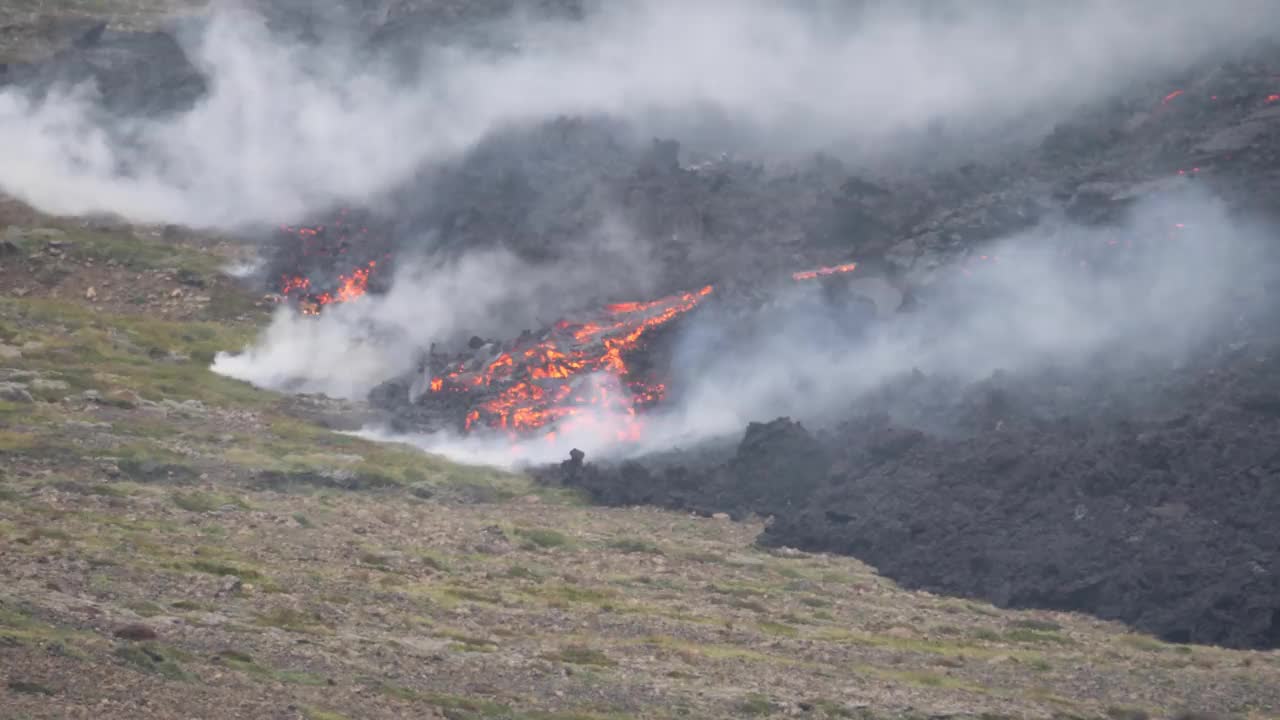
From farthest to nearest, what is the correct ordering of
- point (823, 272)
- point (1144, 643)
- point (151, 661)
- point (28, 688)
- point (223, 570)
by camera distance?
1. point (823, 272)
2. point (1144, 643)
3. point (223, 570)
4. point (151, 661)
5. point (28, 688)

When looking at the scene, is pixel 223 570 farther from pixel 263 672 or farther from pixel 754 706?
pixel 754 706

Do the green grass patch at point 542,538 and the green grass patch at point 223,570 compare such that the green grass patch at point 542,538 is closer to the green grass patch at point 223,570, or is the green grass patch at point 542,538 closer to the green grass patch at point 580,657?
the green grass patch at point 223,570

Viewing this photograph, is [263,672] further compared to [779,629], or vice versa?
[779,629]

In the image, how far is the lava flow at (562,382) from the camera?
95.1 meters

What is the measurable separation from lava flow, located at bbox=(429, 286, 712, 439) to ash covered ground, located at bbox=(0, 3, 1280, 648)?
0.24 meters

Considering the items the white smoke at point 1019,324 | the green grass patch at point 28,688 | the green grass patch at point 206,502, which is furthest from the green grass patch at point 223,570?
the white smoke at point 1019,324

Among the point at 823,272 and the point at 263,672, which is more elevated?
the point at 823,272

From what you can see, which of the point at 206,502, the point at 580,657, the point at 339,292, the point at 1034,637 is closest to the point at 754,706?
the point at 580,657

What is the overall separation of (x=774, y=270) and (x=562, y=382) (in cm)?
1998

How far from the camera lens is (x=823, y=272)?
4183 inches

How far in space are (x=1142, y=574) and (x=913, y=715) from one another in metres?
24.9

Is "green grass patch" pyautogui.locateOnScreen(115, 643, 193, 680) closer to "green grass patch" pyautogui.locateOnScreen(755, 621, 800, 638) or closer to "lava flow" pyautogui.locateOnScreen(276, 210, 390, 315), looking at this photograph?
"green grass patch" pyautogui.locateOnScreen(755, 621, 800, 638)

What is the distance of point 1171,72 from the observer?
119m

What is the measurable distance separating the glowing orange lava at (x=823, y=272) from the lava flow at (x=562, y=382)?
933 centimetres
